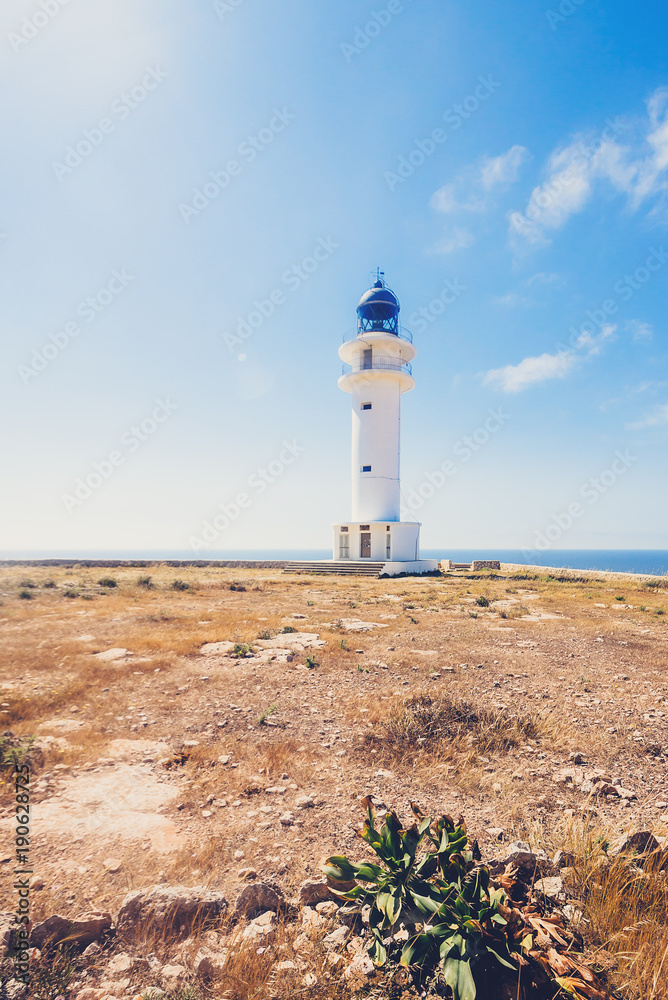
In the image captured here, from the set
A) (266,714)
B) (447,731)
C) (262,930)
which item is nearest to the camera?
(262,930)

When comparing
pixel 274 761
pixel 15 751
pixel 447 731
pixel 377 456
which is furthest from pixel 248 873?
pixel 377 456

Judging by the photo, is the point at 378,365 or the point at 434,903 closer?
the point at 434,903

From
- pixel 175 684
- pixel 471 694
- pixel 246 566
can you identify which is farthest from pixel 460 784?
pixel 246 566

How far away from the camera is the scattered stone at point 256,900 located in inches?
111

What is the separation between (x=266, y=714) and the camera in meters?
5.80

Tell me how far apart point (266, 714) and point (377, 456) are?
97.7 ft

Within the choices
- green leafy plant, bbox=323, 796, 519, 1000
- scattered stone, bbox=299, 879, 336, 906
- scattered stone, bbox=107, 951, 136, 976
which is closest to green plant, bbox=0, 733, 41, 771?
scattered stone, bbox=107, 951, 136, 976

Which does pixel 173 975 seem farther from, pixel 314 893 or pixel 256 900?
pixel 314 893

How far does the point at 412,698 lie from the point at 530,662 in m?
3.73

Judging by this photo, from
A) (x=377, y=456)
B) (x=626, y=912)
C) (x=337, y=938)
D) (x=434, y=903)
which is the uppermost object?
(x=377, y=456)

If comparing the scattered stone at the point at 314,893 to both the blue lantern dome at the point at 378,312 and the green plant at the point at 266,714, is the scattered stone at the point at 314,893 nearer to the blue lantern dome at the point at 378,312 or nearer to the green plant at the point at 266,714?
the green plant at the point at 266,714

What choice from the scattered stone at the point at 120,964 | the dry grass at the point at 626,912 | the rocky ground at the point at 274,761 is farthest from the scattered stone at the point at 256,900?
the dry grass at the point at 626,912

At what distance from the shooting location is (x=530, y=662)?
855 cm

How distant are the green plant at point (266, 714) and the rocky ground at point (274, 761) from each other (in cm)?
5
